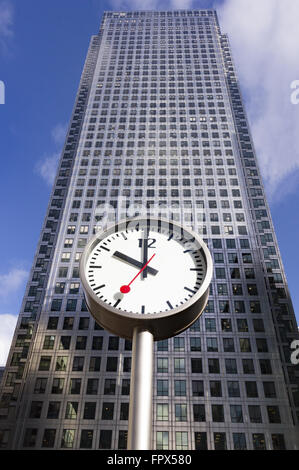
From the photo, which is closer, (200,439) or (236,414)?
(200,439)

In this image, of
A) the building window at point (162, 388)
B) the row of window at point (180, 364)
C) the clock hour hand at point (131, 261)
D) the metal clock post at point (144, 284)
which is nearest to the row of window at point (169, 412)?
the building window at point (162, 388)

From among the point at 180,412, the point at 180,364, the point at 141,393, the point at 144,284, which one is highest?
the point at 180,364

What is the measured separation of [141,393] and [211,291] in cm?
3918

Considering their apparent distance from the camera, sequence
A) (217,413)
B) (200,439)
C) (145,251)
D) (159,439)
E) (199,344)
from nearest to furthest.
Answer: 1. (145,251)
2. (200,439)
3. (159,439)
4. (217,413)
5. (199,344)

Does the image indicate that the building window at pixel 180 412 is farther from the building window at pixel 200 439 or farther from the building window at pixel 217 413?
the building window at pixel 217 413

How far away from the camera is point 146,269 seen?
423 cm

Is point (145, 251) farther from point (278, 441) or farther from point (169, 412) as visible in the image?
point (278, 441)

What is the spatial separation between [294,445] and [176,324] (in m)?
34.8

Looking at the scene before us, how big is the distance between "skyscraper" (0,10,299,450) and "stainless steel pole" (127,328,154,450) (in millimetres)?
32639

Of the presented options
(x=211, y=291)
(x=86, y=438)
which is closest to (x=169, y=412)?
(x=86, y=438)

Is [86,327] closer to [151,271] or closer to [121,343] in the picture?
[121,343]

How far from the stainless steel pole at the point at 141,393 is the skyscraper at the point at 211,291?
3264 centimetres
